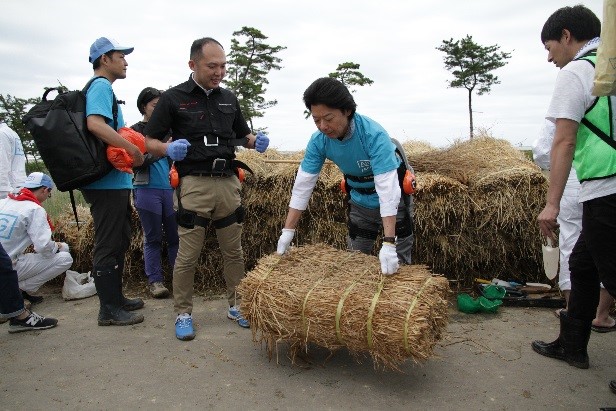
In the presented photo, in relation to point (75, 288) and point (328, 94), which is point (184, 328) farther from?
point (328, 94)

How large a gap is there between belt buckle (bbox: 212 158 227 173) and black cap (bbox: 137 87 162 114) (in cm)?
173

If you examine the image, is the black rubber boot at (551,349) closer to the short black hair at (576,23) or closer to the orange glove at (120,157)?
the short black hair at (576,23)

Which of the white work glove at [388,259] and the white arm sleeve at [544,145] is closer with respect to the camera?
the white work glove at [388,259]

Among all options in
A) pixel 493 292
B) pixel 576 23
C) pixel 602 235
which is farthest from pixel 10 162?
pixel 602 235

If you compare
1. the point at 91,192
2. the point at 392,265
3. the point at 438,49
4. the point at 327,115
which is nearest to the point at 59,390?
the point at 91,192

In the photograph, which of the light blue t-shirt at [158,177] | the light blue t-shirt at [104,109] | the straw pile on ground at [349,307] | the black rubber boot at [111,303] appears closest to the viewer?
the straw pile on ground at [349,307]

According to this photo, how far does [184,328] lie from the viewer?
147 inches

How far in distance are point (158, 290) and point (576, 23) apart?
431 centimetres

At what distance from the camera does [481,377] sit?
9.86 ft

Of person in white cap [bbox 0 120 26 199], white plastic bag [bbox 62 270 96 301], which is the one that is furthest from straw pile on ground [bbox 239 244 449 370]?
person in white cap [bbox 0 120 26 199]

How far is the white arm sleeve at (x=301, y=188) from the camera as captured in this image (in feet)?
11.3

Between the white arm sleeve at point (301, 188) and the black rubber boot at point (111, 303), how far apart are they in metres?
1.83

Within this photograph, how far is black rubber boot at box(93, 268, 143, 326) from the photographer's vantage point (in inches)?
156

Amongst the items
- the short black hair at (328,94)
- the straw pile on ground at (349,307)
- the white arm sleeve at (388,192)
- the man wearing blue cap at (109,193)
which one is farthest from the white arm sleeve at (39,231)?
the white arm sleeve at (388,192)
